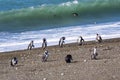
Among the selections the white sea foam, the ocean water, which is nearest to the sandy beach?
the white sea foam

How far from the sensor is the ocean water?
4125 centimetres

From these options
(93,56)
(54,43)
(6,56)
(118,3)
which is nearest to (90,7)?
(118,3)

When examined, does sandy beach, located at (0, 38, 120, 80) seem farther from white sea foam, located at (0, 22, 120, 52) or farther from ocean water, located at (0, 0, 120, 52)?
ocean water, located at (0, 0, 120, 52)

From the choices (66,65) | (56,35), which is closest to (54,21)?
(56,35)

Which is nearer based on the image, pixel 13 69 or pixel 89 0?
pixel 13 69

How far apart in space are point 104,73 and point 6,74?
5.10m

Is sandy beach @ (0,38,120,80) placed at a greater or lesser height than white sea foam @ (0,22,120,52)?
lesser

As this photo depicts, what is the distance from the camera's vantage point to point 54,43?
128ft

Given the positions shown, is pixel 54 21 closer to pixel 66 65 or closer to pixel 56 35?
pixel 56 35

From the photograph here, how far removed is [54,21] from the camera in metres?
52.7

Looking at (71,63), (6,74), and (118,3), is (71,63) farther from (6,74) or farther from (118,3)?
(118,3)

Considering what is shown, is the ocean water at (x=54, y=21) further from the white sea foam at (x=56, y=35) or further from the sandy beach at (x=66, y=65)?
the sandy beach at (x=66, y=65)

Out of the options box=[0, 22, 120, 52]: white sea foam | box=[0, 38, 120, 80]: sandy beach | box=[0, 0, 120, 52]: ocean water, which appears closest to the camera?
box=[0, 38, 120, 80]: sandy beach

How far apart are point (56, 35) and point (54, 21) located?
10650 mm
